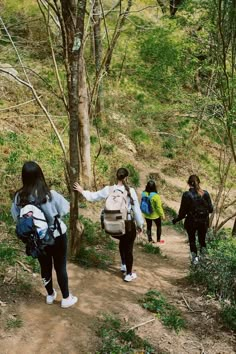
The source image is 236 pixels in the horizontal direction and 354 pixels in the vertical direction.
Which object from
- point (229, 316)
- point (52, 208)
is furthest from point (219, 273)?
point (52, 208)

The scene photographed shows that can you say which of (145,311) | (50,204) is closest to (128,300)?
(145,311)

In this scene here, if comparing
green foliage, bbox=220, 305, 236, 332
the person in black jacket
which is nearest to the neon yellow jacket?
the person in black jacket

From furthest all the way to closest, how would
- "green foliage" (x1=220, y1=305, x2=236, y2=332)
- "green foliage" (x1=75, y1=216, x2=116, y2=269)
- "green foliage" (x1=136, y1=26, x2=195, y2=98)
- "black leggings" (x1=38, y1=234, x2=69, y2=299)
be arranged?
"green foliage" (x1=136, y1=26, x2=195, y2=98)
"green foliage" (x1=75, y1=216, x2=116, y2=269)
"green foliage" (x1=220, y1=305, x2=236, y2=332)
"black leggings" (x1=38, y1=234, x2=69, y2=299)

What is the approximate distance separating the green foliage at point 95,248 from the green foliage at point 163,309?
1133 mm

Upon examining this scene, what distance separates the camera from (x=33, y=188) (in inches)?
161

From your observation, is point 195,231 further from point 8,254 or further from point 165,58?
point 165,58

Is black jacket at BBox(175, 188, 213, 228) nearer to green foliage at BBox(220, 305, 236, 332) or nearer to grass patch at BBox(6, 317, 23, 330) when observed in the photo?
green foliage at BBox(220, 305, 236, 332)

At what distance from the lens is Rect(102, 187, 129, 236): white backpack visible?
5.32m

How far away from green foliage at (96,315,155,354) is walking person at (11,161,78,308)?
68cm

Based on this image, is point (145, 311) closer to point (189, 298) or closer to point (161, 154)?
point (189, 298)

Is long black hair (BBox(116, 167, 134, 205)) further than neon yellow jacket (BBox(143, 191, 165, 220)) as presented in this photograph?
No

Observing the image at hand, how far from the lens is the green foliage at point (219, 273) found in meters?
5.66

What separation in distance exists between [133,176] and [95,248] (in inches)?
245

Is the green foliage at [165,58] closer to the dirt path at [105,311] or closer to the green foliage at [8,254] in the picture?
the dirt path at [105,311]
